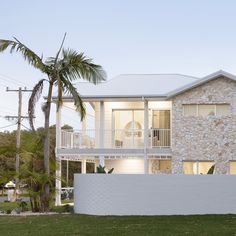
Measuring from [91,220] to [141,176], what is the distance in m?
3.17

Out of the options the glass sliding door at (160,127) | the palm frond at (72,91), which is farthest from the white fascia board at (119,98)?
the palm frond at (72,91)

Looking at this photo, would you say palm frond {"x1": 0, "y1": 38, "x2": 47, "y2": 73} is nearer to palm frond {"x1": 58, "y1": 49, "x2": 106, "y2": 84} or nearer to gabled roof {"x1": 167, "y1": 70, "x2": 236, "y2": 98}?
palm frond {"x1": 58, "y1": 49, "x2": 106, "y2": 84}

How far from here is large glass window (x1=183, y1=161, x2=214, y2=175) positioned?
95.5ft

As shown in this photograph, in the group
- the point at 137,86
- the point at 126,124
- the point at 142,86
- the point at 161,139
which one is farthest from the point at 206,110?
the point at 126,124

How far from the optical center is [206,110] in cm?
2923

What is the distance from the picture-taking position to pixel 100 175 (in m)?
22.3

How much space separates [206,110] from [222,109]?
78cm

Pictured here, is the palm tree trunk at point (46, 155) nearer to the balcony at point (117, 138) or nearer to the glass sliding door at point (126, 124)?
the balcony at point (117, 138)

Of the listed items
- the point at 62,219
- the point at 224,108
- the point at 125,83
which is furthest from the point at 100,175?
the point at 125,83

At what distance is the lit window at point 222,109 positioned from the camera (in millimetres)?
29016

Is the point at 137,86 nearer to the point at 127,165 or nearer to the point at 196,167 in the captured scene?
the point at 127,165

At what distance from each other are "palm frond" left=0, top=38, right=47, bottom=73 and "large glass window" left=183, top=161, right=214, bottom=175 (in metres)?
9.91

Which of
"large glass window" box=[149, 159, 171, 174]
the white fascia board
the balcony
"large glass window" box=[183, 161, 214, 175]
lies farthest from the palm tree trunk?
"large glass window" box=[149, 159, 171, 174]

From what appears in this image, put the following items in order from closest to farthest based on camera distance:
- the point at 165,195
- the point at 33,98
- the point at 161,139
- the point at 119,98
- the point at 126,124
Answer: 1. the point at 165,195
2. the point at 33,98
3. the point at 119,98
4. the point at 161,139
5. the point at 126,124
